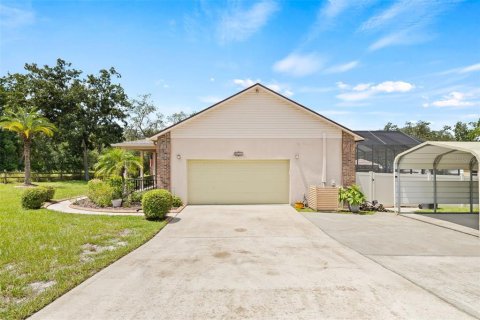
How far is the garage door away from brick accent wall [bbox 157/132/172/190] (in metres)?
1.23

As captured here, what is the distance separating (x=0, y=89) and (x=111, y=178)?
101ft

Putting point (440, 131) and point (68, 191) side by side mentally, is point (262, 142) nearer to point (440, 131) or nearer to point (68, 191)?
point (68, 191)

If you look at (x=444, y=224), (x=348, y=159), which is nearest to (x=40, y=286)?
(x=444, y=224)

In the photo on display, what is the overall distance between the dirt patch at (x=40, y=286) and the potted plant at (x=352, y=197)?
1118 centimetres

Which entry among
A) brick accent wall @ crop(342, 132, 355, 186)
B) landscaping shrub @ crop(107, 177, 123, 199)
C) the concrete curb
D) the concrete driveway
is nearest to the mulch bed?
landscaping shrub @ crop(107, 177, 123, 199)

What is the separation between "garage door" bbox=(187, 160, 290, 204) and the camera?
13.7 m

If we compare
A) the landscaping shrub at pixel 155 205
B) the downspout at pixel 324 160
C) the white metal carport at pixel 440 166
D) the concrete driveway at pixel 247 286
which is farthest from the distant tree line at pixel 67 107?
the white metal carport at pixel 440 166

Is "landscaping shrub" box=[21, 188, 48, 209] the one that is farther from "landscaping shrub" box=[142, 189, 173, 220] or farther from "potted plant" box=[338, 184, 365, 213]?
"potted plant" box=[338, 184, 365, 213]

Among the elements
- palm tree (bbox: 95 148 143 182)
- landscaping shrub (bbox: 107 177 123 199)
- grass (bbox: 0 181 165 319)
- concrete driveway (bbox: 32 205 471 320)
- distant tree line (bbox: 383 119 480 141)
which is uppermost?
distant tree line (bbox: 383 119 480 141)

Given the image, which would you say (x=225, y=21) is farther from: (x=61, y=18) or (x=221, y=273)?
(x=221, y=273)

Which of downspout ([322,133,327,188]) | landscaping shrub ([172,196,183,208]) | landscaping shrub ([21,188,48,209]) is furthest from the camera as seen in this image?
downspout ([322,133,327,188])

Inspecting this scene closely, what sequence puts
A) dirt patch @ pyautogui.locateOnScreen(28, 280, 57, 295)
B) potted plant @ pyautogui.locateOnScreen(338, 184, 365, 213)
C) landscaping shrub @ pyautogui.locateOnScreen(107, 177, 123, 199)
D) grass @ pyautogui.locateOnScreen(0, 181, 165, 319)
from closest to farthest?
grass @ pyautogui.locateOnScreen(0, 181, 165, 319) < dirt patch @ pyautogui.locateOnScreen(28, 280, 57, 295) < potted plant @ pyautogui.locateOnScreen(338, 184, 365, 213) < landscaping shrub @ pyautogui.locateOnScreen(107, 177, 123, 199)

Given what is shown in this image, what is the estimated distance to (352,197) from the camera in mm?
12320

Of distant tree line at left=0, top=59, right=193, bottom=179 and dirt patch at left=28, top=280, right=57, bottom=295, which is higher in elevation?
distant tree line at left=0, top=59, right=193, bottom=179
